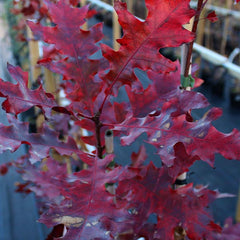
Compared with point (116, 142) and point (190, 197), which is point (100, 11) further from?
point (190, 197)

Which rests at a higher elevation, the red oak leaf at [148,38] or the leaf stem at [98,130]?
the red oak leaf at [148,38]

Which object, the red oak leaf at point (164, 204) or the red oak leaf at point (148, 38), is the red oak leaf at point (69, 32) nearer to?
the red oak leaf at point (148, 38)

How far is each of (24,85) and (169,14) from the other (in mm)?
266

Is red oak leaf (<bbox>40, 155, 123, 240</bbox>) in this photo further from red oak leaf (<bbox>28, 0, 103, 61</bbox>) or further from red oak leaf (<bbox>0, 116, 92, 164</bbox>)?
red oak leaf (<bbox>28, 0, 103, 61</bbox>)

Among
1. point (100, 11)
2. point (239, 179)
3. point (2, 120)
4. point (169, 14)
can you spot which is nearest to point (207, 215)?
point (169, 14)

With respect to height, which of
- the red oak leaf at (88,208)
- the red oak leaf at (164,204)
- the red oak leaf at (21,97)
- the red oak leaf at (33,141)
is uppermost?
the red oak leaf at (21,97)

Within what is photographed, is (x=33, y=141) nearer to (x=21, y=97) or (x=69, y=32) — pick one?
(x=21, y=97)

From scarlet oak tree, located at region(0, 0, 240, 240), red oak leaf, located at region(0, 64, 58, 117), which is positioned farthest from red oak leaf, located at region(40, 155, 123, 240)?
red oak leaf, located at region(0, 64, 58, 117)

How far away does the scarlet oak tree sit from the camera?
45 cm

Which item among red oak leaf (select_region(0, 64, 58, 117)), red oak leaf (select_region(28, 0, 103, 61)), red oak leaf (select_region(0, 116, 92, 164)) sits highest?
red oak leaf (select_region(28, 0, 103, 61))

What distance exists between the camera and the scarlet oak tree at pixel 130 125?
448mm

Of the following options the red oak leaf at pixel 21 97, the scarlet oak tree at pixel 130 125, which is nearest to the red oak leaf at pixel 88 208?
the scarlet oak tree at pixel 130 125

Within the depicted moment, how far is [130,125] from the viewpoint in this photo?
491 mm

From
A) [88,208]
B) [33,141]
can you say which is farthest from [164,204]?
[33,141]
